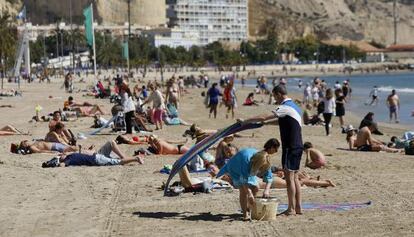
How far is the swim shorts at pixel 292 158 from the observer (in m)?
8.32

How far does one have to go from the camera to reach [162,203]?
961 centimetres

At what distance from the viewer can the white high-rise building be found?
529 ft

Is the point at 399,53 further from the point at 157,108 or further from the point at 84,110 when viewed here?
the point at 157,108

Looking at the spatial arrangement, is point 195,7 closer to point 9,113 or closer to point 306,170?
point 9,113

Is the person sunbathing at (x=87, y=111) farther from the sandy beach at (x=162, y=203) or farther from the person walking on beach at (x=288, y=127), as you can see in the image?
the person walking on beach at (x=288, y=127)

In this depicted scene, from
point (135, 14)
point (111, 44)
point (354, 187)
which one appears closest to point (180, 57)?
point (111, 44)

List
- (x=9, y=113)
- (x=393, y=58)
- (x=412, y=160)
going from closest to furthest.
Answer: (x=412, y=160), (x=9, y=113), (x=393, y=58)

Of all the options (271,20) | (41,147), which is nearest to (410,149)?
(41,147)

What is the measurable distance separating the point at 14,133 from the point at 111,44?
100.0 metres

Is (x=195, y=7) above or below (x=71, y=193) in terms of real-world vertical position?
above

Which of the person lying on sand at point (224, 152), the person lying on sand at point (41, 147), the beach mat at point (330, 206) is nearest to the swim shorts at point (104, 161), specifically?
the person lying on sand at point (41, 147)

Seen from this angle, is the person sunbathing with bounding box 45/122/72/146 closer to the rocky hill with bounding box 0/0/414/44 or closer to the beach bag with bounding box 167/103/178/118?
the beach bag with bounding box 167/103/178/118

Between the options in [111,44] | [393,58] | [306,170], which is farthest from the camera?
[393,58]

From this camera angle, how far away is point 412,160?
13.9 m
